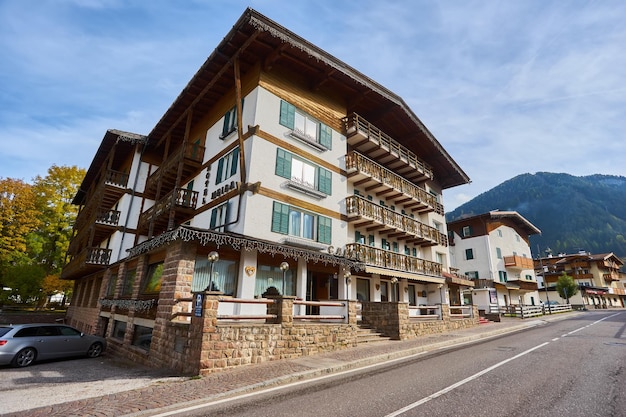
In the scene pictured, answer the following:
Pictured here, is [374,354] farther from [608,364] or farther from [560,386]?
[608,364]

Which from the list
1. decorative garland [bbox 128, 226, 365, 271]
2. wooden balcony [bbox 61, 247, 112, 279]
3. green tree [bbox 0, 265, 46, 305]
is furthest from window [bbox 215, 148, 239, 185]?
green tree [bbox 0, 265, 46, 305]

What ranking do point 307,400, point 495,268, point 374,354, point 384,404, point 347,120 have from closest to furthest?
point 384,404 → point 307,400 → point 374,354 → point 347,120 → point 495,268

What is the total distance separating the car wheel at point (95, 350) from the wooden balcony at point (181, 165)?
9.66m

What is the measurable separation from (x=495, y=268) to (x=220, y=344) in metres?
42.3

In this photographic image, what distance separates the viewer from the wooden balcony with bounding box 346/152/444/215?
21344 mm

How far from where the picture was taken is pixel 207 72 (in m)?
19.4

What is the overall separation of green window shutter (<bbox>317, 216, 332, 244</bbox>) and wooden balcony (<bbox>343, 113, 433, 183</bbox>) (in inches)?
269

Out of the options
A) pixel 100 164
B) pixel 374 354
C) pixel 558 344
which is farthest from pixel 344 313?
pixel 100 164

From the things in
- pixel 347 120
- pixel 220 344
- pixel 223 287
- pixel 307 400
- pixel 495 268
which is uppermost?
pixel 347 120

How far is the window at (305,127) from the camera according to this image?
18.2 meters

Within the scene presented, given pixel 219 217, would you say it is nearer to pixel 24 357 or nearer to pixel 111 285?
pixel 24 357

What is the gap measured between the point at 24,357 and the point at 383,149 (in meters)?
22.8

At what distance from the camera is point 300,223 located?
17.7m

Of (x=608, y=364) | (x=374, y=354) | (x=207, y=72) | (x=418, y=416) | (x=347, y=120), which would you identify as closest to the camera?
(x=418, y=416)
